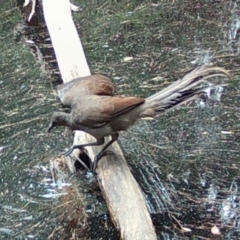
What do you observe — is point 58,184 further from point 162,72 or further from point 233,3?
point 233,3

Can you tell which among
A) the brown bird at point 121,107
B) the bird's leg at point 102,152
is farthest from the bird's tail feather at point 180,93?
the bird's leg at point 102,152

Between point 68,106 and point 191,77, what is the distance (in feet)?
2.31

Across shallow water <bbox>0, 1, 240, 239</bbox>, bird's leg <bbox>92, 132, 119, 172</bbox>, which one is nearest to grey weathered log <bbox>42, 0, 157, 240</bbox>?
bird's leg <bbox>92, 132, 119, 172</bbox>

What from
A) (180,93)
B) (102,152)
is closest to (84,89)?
(102,152)

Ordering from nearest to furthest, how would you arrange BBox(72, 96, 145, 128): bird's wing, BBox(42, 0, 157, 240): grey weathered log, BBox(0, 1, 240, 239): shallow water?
BBox(42, 0, 157, 240): grey weathered log → BBox(72, 96, 145, 128): bird's wing → BBox(0, 1, 240, 239): shallow water

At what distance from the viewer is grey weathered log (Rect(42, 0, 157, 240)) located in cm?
280

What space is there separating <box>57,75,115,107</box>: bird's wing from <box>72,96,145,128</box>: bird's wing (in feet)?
0.44

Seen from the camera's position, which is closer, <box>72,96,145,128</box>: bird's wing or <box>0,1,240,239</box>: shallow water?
<box>72,96,145,128</box>: bird's wing

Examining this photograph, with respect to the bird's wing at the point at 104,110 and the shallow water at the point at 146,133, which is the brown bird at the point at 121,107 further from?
the shallow water at the point at 146,133

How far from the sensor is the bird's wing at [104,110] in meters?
3.33

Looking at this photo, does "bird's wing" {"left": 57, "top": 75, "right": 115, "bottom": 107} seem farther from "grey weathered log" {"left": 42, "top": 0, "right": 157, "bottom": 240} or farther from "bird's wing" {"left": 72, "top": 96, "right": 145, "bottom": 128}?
"grey weathered log" {"left": 42, "top": 0, "right": 157, "bottom": 240}

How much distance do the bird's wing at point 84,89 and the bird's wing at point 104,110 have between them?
13 centimetres

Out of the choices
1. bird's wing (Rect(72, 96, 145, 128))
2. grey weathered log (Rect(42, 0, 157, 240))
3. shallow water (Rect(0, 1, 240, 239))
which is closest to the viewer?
grey weathered log (Rect(42, 0, 157, 240))

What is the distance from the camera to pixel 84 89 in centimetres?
352
